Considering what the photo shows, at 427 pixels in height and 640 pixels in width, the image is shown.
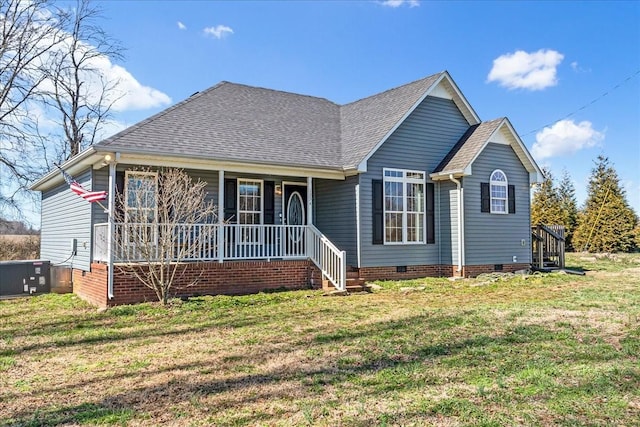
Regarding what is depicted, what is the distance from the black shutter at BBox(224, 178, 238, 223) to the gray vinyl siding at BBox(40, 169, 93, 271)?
10.6ft

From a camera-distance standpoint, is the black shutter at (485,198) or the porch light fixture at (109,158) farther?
the black shutter at (485,198)

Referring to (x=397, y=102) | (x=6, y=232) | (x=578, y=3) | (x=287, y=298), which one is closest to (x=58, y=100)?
(x=6, y=232)

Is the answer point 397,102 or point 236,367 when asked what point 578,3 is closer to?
point 397,102

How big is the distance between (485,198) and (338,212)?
450cm

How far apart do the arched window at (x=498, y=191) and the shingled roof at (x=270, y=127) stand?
3.39m

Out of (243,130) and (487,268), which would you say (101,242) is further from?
(487,268)

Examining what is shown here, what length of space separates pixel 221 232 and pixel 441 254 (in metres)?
6.91

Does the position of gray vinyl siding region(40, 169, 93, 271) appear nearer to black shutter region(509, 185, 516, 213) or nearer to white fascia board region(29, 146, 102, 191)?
white fascia board region(29, 146, 102, 191)

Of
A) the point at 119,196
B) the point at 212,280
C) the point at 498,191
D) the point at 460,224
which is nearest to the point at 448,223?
the point at 460,224

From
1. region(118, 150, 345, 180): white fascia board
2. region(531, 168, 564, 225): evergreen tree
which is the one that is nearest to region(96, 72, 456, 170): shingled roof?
region(118, 150, 345, 180): white fascia board

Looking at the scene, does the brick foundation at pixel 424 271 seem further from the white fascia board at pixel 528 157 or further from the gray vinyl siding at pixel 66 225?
the gray vinyl siding at pixel 66 225

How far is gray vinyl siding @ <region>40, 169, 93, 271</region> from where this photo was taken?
1143 centimetres

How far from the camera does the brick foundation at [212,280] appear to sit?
32.3 ft

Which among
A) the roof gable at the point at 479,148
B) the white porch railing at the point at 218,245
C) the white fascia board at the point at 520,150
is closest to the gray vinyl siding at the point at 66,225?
the white porch railing at the point at 218,245
